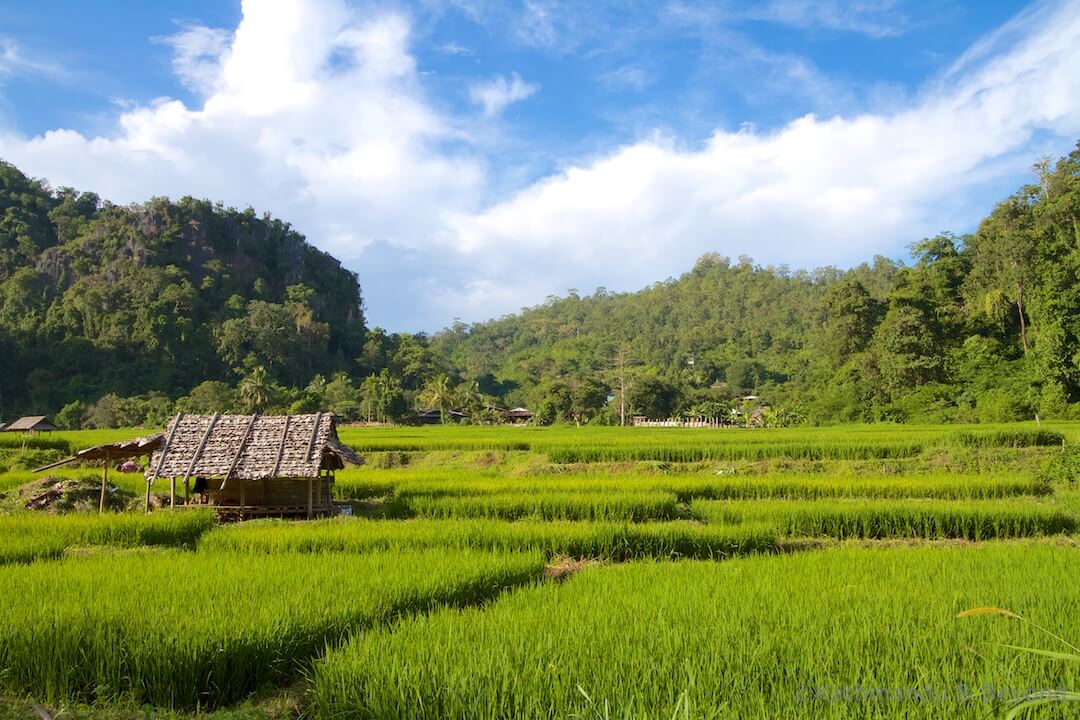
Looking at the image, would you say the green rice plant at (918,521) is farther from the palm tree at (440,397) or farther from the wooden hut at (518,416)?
the wooden hut at (518,416)

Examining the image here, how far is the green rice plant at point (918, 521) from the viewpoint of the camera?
11.4 m

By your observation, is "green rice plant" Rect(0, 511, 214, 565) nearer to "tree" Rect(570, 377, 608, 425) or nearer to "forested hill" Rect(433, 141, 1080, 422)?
"forested hill" Rect(433, 141, 1080, 422)

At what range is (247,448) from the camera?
13961 millimetres

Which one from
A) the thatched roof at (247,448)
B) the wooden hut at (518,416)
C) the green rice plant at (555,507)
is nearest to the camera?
the green rice plant at (555,507)

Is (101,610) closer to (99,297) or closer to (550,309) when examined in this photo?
(99,297)

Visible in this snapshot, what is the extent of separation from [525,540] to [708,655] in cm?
582

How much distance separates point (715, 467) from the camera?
21016 mm

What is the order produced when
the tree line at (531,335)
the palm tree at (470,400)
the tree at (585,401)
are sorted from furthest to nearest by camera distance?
1. the palm tree at (470,400)
2. the tree at (585,401)
3. the tree line at (531,335)

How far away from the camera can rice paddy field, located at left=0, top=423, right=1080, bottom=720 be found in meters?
3.63

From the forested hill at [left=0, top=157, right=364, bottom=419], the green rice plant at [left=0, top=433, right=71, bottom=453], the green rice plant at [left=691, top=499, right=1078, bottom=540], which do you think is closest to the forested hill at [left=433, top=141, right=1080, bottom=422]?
the green rice plant at [left=691, top=499, right=1078, bottom=540]

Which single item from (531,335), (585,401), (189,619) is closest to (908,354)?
(585,401)

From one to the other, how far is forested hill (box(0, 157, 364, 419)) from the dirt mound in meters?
46.6

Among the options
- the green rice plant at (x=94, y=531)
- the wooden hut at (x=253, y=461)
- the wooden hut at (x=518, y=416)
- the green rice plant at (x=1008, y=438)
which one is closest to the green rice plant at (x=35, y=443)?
the wooden hut at (x=253, y=461)

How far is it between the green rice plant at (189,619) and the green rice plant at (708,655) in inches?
27.6
